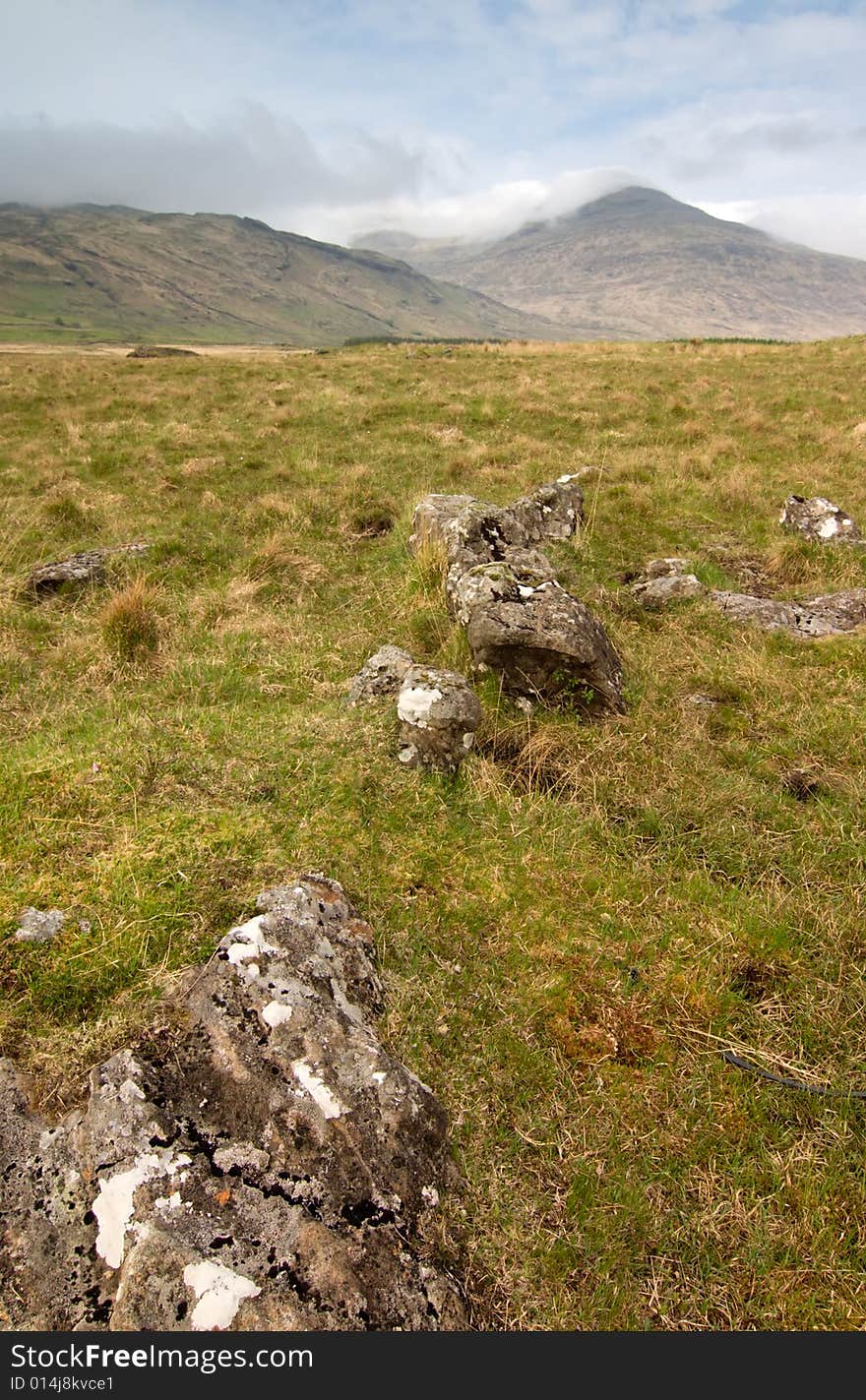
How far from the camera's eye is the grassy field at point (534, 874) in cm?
284

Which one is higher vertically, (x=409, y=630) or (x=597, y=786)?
(x=409, y=630)

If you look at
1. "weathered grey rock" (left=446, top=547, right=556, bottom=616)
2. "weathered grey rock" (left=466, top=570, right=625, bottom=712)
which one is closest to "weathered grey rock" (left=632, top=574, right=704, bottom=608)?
"weathered grey rock" (left=446, top=547, right=556, bottom=616)

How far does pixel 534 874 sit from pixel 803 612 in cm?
616

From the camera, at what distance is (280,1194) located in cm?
255

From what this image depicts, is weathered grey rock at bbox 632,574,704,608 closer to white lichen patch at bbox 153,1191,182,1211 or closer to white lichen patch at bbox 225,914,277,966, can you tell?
Result: white lichen patch at bbox 225,914,277,966

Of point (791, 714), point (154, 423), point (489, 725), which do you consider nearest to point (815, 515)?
point (791, 714)

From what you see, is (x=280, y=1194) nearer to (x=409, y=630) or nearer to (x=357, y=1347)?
(x=357, y=1347)

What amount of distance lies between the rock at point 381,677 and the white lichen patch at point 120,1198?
13.4 feet

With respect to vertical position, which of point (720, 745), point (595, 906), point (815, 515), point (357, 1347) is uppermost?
point (815, 515)

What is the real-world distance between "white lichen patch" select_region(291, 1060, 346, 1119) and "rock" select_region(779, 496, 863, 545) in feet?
35.9

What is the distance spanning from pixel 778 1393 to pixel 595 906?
228 centimetres

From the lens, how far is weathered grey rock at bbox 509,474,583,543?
10188mm

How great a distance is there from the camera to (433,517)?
30.6ft

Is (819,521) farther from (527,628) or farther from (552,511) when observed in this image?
(527,628)
